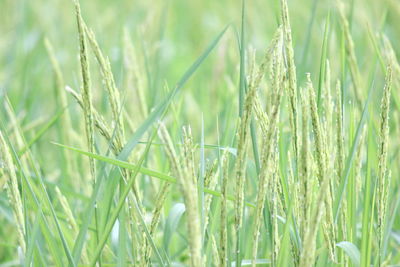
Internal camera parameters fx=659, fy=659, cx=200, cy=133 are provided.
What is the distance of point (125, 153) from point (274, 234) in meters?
0.25

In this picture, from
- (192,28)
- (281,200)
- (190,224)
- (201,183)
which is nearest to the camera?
(190,224)

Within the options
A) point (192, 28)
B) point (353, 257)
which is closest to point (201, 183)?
point (353, 257)

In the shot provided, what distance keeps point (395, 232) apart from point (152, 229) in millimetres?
679

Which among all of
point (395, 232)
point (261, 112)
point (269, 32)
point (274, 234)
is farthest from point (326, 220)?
point (269, 32)

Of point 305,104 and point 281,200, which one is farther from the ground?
point 305,104

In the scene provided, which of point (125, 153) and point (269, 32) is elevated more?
point (269, 32)

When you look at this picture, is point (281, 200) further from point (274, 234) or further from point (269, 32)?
point (269, 32)

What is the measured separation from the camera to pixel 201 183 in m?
0.96

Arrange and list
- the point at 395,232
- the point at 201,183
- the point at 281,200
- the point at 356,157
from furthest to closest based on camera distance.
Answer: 1. the point at 395,232
2. the point at 356,157
3. the point at 281,200
4. the point at 201,183

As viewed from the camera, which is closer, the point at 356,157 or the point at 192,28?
the point at 356,157

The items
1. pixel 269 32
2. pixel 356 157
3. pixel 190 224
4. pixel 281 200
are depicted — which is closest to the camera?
pixel 190 224

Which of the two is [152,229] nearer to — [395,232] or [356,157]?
[356,157]

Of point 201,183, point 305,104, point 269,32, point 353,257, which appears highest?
point 269,32

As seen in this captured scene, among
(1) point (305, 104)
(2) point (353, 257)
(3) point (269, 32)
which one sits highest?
(3) point (269, 32)
